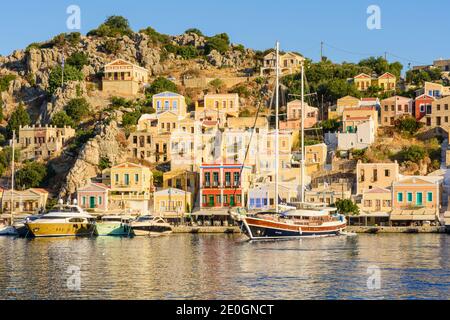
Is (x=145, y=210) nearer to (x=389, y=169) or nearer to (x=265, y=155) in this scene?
(x=265, y=155)

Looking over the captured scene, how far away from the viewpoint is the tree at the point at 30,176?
10694cm

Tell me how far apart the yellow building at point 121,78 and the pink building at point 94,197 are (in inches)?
1343

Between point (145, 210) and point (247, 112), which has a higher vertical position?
point (247, 112)

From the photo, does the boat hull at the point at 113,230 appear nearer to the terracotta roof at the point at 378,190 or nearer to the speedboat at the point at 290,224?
the speedboat at the point at 290,224

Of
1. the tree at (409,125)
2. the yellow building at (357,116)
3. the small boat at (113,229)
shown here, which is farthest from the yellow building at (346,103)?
the small boat at (113,229)

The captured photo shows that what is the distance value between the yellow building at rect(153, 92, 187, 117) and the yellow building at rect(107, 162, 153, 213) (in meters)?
20.6

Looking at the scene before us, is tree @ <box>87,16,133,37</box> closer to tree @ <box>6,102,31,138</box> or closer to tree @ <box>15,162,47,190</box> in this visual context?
tree @ <box>6,102,31,138</box>

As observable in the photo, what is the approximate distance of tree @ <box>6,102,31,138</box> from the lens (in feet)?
402

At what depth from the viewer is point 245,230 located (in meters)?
75.5

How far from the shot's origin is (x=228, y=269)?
54062 mm

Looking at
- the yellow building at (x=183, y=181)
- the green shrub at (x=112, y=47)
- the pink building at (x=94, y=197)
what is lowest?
the pink building at (x=94, y=197)
